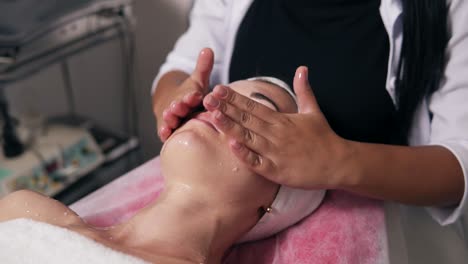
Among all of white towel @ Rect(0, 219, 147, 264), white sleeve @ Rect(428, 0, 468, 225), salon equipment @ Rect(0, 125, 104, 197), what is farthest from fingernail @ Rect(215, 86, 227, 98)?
salon equipment @ Rect(0, 125, 104, 197)

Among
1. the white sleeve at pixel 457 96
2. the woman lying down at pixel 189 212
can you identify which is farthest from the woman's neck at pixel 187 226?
the white sleeve at pixel 457 96

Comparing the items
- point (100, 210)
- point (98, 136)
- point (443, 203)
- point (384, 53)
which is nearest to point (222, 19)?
point (384, 53)

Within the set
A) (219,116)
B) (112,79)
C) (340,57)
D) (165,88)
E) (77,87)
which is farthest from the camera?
(112,79)

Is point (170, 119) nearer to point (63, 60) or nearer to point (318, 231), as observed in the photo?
point (318, 231)

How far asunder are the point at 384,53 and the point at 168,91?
459 mm

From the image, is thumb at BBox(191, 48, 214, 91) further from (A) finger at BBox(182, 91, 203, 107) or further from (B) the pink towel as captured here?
(B) the pink towel

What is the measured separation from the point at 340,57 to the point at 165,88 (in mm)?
397

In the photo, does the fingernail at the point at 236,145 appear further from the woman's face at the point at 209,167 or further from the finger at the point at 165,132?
Result: the finger at the point at 165,132

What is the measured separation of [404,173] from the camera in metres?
0.78

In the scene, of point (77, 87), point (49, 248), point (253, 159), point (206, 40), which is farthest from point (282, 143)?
point (77, 87)

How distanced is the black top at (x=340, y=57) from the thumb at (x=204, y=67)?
13 centimetres

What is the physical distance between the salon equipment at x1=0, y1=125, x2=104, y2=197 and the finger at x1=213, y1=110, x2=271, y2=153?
0.87 metres

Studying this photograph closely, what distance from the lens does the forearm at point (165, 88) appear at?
3.36 ft

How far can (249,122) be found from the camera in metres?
0.71
